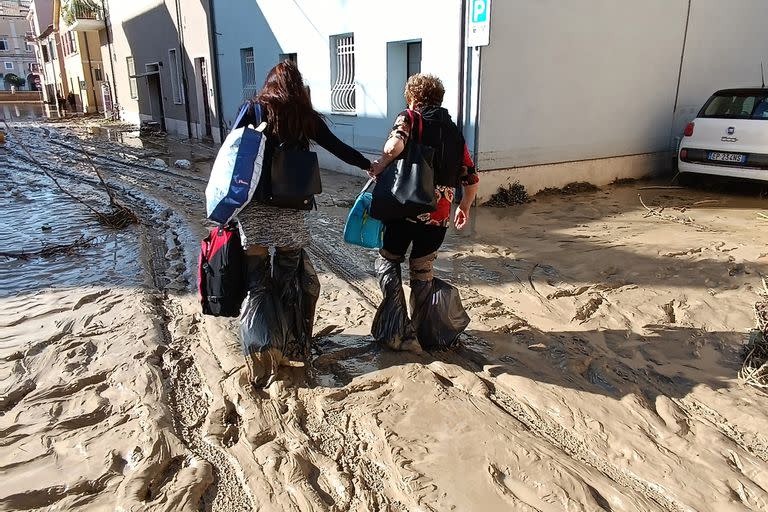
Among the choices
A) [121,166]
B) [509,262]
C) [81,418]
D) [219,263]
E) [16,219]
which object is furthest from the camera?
[121,166]

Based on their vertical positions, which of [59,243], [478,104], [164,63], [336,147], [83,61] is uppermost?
[83,61]

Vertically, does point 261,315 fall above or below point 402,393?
above

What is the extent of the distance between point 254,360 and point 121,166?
10083mm

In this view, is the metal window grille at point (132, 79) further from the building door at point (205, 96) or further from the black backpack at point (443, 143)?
the black backpack at point (443, 143)

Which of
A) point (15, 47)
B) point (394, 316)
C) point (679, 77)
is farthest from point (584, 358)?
point (15, 47)

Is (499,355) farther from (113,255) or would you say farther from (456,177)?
(113,255)

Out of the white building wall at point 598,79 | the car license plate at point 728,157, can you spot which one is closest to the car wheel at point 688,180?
the white building wall at point 598,79

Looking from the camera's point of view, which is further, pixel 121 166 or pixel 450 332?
pixel 121 166

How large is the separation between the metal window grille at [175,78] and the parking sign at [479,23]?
13.5 meters

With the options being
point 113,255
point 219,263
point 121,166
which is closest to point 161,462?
point 219,263

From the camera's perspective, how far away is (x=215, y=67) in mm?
14852

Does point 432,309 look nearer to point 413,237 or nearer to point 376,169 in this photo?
point 413,237

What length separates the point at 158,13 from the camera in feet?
60.5

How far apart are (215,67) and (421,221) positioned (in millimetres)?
13540
